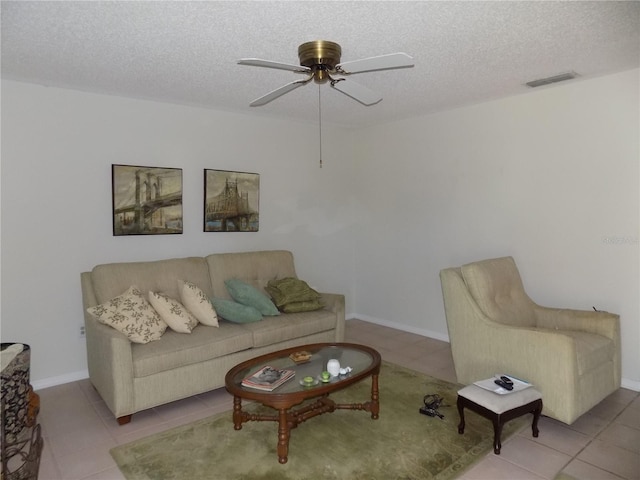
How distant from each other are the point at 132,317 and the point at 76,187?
135 cm

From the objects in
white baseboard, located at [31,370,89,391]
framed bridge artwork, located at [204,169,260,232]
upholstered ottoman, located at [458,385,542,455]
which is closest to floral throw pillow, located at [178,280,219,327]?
framed bridge artwork, located at [204,169,260,232]

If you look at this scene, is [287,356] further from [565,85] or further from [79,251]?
[565,85]

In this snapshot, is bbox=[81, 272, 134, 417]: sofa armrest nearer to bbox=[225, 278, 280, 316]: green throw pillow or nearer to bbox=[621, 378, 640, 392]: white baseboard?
bbox=[225, 278, 280, 316]: green throw pillow

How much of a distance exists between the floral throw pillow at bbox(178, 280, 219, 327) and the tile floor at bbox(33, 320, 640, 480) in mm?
576

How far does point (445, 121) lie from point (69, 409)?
4.28m

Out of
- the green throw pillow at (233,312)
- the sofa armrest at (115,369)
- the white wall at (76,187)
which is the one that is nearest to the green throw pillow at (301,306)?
the green throw pillow at (233,312)

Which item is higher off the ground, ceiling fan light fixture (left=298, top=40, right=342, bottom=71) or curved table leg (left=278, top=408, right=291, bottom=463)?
ceiling fan light fixture (left=298, top=40, right=342, bottom=71)

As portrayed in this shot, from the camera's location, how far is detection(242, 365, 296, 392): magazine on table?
2.48 metres

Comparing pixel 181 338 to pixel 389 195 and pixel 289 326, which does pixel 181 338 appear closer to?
pixel 289 326

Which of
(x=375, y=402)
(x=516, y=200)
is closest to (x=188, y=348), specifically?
(x=375, y=402)

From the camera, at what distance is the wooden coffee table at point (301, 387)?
2.37 meters

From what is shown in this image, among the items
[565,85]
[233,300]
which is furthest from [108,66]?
[565,85]

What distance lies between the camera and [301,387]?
2.49 m

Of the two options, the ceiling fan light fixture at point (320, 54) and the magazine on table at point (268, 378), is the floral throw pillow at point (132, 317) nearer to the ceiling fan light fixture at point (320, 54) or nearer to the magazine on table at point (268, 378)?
the magazine on table at point (268, 378)
